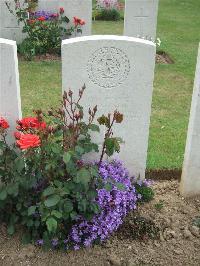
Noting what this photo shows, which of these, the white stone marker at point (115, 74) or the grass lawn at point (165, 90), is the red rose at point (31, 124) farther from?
the grass lawn at point (165, 90)

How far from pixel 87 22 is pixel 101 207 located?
613 cm

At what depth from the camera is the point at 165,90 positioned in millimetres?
7422

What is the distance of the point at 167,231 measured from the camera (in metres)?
3.66

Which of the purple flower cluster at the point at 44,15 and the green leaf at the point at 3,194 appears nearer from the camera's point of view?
the green leaf at the point at 3,194

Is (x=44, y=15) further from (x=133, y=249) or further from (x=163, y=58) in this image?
(x=133, y=249)

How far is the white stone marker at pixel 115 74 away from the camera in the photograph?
3.43m

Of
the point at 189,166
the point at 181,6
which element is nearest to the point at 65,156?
the point at 189,166

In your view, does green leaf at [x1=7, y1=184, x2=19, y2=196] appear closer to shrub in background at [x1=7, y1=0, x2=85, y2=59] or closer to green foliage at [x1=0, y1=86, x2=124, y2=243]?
green foliage at [x1=0, y1=86, x2=124, y2=243]

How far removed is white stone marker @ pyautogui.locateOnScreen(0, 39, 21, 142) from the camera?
3.29m

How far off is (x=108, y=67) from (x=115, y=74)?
81mm

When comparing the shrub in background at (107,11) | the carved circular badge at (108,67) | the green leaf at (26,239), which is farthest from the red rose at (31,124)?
the shrub in background at (107,11)

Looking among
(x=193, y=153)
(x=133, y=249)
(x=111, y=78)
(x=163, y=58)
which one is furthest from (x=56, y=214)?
(x=163, y=58)

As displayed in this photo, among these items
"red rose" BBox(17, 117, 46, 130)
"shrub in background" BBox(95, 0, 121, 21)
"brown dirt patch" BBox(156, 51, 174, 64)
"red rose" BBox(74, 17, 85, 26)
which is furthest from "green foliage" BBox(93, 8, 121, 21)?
"red rose" BBox(17, 117, 46, 130)

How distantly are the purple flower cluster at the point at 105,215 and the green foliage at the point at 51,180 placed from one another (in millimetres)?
84
